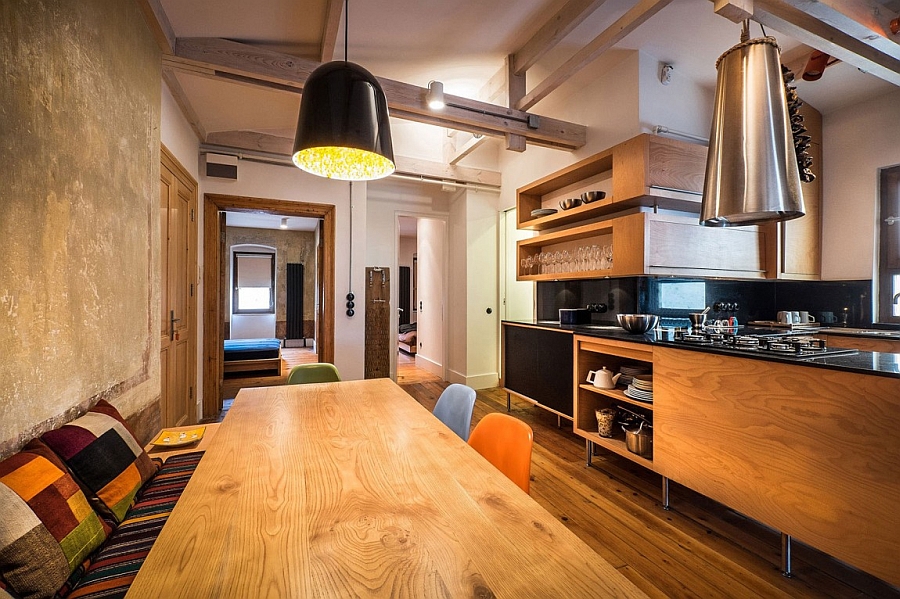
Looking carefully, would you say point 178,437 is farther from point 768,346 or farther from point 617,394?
point 768,346

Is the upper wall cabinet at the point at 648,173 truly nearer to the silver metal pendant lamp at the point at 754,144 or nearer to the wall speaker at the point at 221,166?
the silver metal pendant lamp at the point at 754,144

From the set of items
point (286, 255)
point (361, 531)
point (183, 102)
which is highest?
point (183, 102)

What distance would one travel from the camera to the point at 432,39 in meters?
2.88

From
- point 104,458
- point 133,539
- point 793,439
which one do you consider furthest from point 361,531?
point 793,439

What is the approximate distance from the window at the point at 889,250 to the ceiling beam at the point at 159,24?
519 cm

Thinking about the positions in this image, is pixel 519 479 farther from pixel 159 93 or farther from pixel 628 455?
pixel 159 93

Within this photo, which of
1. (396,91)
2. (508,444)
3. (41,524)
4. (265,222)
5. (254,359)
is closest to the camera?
(41,524)

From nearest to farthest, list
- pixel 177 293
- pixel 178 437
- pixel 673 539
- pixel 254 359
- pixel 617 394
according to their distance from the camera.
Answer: pixel 178 437, pixel 673 539, pixel 617 394, pixel 177 293, pixel 254 359

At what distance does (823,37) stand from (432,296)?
508cm

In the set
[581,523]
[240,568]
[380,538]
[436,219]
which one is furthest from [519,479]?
[436,219]

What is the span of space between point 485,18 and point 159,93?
2.11 m

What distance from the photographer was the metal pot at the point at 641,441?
8.11 ft

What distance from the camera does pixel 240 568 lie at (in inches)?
28.1

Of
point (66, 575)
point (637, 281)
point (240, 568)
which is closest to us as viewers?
point (240, 568)
